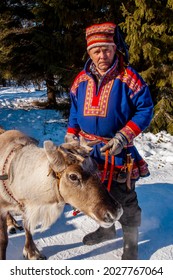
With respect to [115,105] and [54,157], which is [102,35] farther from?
[54,157]

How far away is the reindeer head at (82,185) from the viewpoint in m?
2.26

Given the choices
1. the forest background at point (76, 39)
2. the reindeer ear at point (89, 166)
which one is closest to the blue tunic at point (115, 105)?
the reindeer ear at point (89, 166)

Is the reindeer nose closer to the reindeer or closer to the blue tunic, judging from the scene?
the reindeer

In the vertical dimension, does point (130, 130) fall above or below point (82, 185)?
above

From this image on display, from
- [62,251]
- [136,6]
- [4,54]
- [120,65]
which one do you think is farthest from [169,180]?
[4,54]

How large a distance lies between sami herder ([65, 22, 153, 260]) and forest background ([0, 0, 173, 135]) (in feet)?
15.8

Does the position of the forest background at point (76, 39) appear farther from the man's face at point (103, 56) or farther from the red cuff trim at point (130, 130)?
the red cuff trim at point (130, 130)

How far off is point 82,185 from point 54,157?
30 centimetres

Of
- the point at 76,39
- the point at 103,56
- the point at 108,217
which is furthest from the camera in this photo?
the point at 76,39

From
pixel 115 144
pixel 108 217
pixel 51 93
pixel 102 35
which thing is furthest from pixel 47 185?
pixel 51 93

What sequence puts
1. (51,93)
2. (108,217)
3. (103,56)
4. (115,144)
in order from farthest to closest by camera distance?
(51,93) → (103,56) → (115,144) → (108,217)

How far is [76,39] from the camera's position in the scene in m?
8.23

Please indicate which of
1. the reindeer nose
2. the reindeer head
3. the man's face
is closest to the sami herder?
the man's face

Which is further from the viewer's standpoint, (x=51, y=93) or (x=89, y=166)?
(x=51, y=93)
